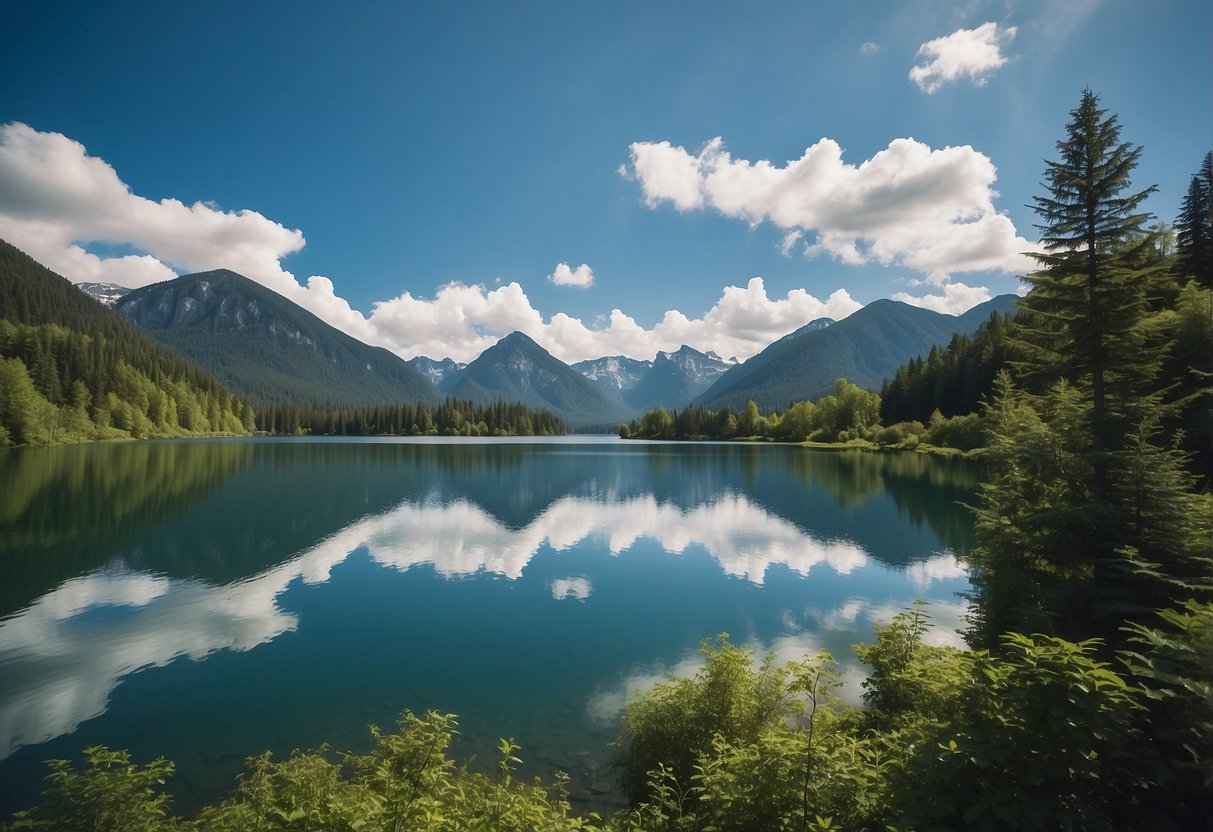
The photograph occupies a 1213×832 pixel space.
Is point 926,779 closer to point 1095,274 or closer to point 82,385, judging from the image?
point 1095,274

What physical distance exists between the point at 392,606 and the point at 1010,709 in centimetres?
2092

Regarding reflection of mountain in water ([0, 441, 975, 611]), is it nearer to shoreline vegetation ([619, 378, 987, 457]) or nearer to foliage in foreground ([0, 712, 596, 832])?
shoreline vegetation ([619, 378, 987, 457])

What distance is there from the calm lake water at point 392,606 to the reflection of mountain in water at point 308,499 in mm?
336

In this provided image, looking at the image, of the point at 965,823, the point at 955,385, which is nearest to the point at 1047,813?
the point at 965,823

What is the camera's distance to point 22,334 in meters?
118

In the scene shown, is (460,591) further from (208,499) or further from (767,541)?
(208,499)

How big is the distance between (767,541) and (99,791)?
31.7 metres

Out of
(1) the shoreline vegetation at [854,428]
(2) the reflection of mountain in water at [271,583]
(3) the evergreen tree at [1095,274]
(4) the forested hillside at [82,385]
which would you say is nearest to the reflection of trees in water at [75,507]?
(2) the reflection of mountain in water at [271,583]

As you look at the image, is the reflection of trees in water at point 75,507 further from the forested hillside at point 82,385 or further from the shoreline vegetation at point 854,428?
the shoreline vegetation at point 854,428

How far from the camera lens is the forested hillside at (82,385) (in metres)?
91.6

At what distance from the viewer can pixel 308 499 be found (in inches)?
1839

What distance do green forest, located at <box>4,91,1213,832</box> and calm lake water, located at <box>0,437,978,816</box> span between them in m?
1.41

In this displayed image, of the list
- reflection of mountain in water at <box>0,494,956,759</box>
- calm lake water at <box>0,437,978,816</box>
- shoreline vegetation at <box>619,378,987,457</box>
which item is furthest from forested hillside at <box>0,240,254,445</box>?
shoreline vegetation at <box>619,378,987,457</box>

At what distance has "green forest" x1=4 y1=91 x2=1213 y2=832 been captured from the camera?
18.2 feet
